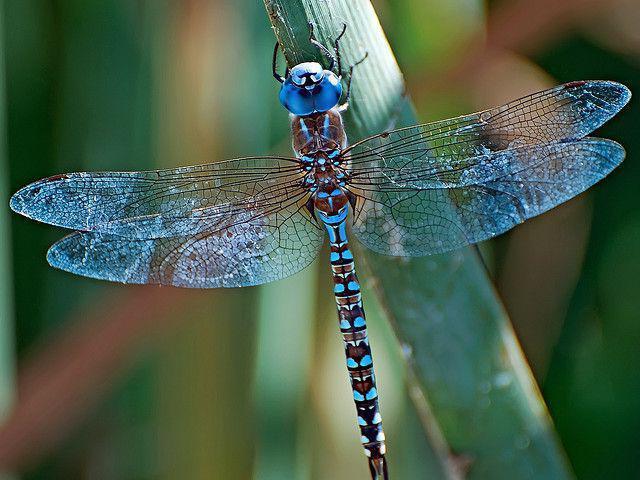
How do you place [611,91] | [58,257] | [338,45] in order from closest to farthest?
[338,45]
[611,91]
[58,257]

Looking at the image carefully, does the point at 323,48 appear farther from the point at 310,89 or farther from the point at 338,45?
the point at 310,89

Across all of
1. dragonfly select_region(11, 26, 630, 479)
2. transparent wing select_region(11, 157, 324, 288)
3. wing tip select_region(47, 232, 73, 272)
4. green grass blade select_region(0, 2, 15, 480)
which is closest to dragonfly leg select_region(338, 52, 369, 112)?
dragonfly select_region(11, 26, 630, 479)

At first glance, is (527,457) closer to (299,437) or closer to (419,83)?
(299,437)

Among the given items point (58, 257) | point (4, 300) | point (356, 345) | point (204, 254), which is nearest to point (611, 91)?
point (356, 345)

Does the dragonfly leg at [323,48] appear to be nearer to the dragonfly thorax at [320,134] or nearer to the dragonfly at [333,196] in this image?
the dragonfly at [333,196]

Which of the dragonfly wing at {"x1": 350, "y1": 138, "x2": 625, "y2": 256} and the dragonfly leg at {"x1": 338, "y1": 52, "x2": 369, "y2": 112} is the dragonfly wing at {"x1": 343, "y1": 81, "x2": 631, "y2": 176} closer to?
the dragonfly wing at {"x1": 350, "y1": 138, "x2": 625, "y2": 256}

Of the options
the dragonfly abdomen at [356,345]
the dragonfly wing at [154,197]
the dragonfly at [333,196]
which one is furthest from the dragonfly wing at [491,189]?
the dragonfly wing at [154,197]
